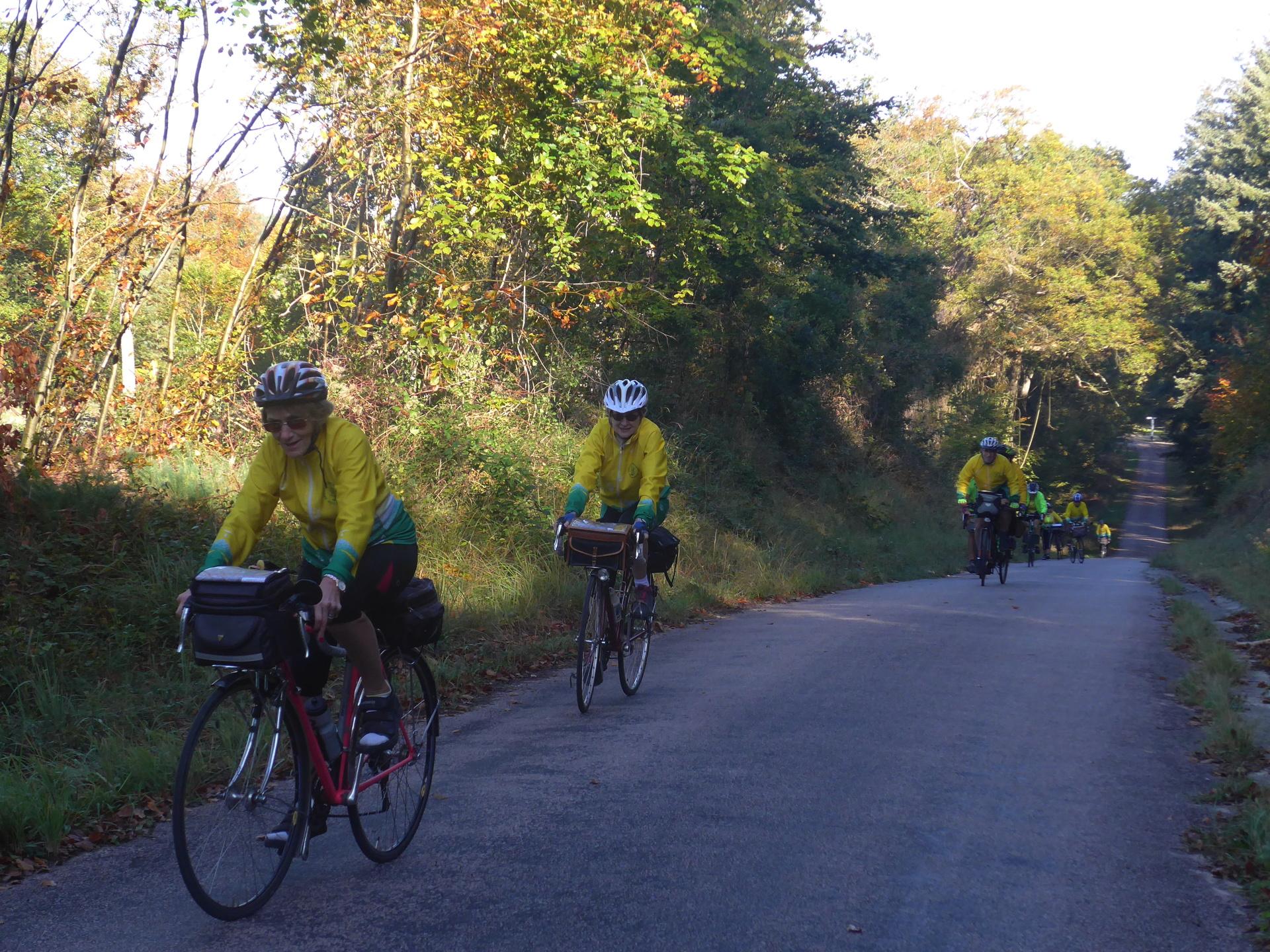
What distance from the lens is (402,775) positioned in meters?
5.23

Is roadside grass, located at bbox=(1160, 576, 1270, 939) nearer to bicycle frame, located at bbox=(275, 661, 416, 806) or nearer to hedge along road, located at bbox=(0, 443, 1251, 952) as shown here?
hedge along road, located at bbox=(0, 443, 1251, 952)

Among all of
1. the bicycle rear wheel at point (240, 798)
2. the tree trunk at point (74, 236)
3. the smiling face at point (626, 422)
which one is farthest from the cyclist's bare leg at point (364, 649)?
the tree trunk at point (74, 236)

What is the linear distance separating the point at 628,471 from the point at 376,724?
12.9 ft

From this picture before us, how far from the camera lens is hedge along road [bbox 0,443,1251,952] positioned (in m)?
4.41

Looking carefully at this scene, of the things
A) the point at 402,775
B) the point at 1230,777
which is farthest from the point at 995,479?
→ the point at 402,775

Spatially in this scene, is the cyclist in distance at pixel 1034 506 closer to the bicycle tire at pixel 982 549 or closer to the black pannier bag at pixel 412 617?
the bicycle tire at pixel 982 549

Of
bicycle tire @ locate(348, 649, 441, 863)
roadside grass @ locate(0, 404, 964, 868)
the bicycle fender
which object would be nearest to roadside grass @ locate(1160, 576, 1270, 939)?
bicycle tire @ locate(348, 649, 441, 863)

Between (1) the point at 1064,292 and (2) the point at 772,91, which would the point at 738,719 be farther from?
(1) the point at 1064,292

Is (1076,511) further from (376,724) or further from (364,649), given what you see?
(364,649)

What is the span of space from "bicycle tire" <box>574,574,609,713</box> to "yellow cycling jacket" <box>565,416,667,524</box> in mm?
594

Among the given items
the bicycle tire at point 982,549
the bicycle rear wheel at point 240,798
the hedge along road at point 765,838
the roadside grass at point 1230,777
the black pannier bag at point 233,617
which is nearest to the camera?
the black pannier bag at point 233,617

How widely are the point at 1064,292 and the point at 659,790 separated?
4563cm

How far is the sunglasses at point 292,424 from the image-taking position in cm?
461

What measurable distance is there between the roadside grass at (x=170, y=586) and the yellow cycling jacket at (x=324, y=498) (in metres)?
1.79
